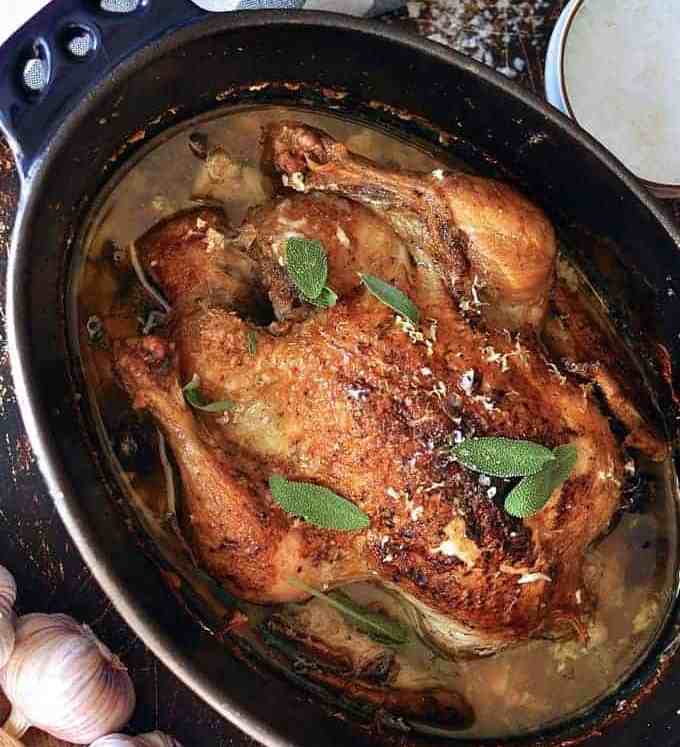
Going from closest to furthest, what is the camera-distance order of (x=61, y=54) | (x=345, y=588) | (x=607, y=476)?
(x=61, y=54)
(x=607, y=476)
(x=345, y=588)

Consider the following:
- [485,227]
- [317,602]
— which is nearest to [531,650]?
[317,602]

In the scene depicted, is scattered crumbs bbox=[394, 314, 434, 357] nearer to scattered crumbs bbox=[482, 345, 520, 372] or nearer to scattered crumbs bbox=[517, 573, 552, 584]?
scattered crumbs bbox=[482, 345, 520, 372]

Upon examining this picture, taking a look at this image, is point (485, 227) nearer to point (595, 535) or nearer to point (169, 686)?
point (595, 535)

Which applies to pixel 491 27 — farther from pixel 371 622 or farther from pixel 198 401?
pixel 371 622

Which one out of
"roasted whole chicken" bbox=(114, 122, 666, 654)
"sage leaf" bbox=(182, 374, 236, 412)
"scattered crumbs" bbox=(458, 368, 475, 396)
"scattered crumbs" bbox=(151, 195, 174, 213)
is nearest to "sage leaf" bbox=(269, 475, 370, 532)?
"roasted whole chicken" bbox=(114, 122, 666, 654)

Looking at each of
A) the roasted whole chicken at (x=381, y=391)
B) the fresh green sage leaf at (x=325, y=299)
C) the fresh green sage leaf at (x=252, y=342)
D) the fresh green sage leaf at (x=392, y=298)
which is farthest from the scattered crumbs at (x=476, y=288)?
the fresh green sage leaf at (x=252, y=342)

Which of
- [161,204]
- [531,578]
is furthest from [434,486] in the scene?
[161,204]
